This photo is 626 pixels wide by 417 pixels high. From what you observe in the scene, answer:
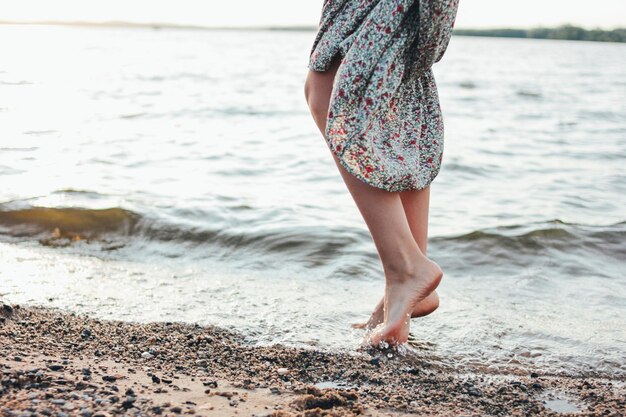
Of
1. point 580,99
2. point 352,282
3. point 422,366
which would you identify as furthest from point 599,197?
point 580,99

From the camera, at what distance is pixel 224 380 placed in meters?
2.44

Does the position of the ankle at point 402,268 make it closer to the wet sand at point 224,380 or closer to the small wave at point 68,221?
the wet sand at point 224,380

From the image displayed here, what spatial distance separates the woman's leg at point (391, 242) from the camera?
8.59 ft

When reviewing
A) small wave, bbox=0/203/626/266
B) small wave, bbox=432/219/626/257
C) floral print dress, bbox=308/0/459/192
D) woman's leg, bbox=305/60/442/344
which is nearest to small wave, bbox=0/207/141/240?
small wave, bbox=0/203/626/266

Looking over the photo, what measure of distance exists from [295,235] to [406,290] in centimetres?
209

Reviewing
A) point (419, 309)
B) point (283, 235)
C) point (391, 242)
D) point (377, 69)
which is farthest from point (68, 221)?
point (377, 69)

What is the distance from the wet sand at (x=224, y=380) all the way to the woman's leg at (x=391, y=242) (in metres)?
0.20

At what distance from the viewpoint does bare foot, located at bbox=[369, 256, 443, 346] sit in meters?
2.71

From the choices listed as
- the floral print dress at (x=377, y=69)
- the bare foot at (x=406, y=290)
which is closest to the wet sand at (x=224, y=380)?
the bare foot at (x=406, y=290)

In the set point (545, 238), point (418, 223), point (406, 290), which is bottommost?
point (545, 238)

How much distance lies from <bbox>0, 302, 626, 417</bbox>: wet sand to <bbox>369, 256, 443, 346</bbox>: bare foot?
0.16 meters

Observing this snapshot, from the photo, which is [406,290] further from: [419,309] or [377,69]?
[377,69]

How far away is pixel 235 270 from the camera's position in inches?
164

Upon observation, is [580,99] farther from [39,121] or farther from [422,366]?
[422,366]
